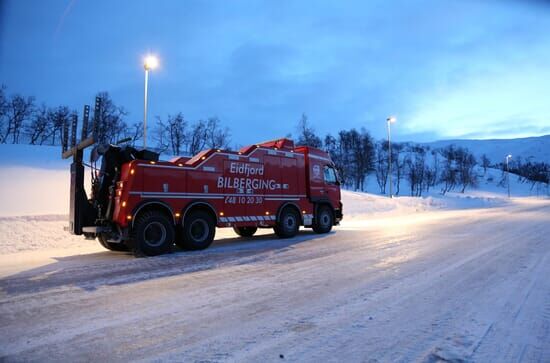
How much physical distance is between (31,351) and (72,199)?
677 centimetres

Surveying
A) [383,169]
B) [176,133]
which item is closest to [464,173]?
[383,169]

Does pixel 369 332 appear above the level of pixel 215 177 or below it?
below

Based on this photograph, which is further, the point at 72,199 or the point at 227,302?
the point at 72,199

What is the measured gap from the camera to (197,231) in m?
10.7

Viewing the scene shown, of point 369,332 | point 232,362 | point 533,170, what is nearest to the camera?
point 232,362

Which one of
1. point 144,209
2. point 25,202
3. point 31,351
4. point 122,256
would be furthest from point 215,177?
point 25,202

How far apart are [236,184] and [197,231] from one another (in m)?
1.93

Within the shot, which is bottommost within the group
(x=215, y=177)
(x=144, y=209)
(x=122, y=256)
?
(x=122, y=256)

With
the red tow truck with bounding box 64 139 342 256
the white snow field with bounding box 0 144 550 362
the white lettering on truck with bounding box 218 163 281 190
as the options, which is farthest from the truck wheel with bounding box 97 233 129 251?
the white lettering on truck with bounding box 218 163 281 190

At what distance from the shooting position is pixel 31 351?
144 inches

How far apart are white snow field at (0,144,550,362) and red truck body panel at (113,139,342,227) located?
1491 mm

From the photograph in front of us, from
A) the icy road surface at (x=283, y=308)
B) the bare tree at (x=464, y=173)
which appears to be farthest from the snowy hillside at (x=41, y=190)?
the bare tree at (x=464, y=173)

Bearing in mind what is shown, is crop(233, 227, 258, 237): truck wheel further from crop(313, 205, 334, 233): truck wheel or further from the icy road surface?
the icy road surface

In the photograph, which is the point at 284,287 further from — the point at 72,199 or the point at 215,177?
the point at 72,199
